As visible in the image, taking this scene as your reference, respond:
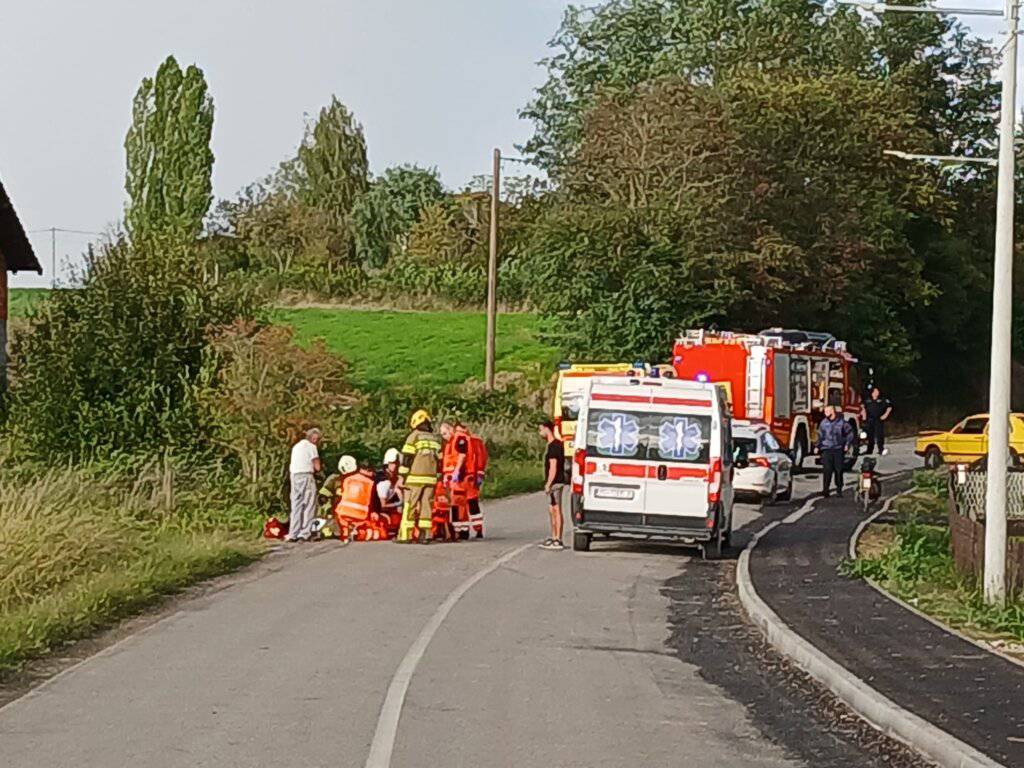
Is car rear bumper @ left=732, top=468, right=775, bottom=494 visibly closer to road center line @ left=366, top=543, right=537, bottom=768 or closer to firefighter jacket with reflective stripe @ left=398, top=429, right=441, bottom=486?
firefighter jacket with reflective stripe @ left=398, top=429, right=441, bottom=486

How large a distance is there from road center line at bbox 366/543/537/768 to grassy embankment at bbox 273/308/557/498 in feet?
70.6

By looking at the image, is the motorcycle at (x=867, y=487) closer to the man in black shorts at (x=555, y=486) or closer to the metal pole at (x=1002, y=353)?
the man in black shorts at (x=555, y=486)

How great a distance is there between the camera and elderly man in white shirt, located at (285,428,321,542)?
24.2 metres

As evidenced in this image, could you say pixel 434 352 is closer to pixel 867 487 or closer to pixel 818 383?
pixel 818 383

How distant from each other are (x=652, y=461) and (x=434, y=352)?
40.0m

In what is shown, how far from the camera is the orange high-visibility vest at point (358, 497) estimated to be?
80.5 ft

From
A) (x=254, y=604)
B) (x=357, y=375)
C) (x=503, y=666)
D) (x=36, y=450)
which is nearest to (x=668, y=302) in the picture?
(x=357, y=375)

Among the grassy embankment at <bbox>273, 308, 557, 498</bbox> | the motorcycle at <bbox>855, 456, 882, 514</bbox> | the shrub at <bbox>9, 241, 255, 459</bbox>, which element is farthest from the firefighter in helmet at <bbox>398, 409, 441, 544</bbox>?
the grassy embankment at <bbox>273, 308, 557, 498</bbox>

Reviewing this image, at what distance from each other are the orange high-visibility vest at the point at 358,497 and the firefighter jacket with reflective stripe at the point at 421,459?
939 mm

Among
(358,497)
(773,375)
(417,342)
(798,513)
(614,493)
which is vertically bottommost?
(798,513)

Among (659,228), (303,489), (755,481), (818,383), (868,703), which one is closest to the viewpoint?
(868,703)

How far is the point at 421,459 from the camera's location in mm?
23359

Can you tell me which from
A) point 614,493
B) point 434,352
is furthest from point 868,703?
point 434,352

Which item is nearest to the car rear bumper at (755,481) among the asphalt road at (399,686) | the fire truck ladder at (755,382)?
the fire truck ladder at (755,382)
